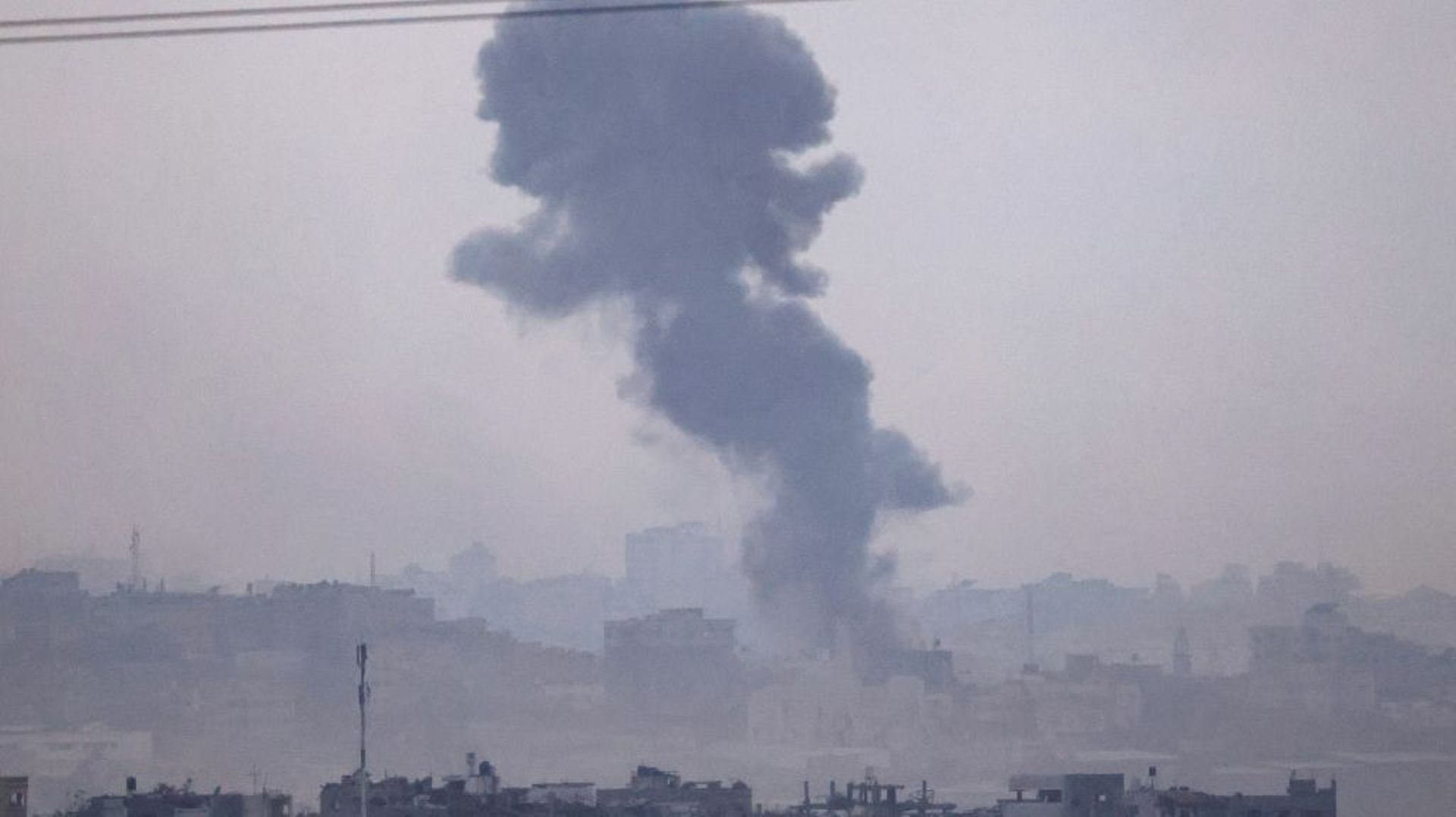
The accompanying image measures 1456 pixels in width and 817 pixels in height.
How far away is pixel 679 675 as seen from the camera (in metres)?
34.7

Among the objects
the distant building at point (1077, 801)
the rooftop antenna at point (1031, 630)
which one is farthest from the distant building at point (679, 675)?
the distant building at point (1077, 801)

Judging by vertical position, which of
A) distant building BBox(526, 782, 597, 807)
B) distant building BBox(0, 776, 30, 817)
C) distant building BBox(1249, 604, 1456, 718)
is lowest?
distant building BBox(526, 782, 597, 807)

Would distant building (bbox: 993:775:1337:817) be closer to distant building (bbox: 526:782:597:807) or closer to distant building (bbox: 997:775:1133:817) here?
distant building (bbox: 997:775:1133:817)

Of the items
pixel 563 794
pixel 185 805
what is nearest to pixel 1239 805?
pixel 563 794

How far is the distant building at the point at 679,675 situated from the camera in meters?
34.0

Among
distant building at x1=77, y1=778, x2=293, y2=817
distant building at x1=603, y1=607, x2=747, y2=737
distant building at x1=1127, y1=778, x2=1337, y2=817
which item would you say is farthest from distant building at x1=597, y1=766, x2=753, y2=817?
distant building at x1=603, y1=607, x2=747, y2=737

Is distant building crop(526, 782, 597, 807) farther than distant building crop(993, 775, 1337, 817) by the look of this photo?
Yes

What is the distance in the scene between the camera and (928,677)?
1254 inches

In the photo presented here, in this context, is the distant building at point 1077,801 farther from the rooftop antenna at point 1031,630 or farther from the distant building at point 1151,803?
the rooftop antenna at point 1031,630

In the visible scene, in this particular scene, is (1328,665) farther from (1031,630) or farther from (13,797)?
(13,797)

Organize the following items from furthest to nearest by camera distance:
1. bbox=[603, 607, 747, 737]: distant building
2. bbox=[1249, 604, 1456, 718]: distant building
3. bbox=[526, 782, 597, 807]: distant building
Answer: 1. bbox=[1249, 604, 1456, 718]: distant building
2. bbox=[603, 607, 747, 737]: distant building
3. bbox=[526, 782, 597, 807]: distant building

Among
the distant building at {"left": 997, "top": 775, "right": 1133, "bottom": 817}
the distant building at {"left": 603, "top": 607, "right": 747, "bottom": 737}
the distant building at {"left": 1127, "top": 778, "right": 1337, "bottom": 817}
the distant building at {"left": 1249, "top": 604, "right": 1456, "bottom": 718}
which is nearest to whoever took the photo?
the distant building at {"left": 1127, "top": 778, "right": 1337, "bottom": 817}

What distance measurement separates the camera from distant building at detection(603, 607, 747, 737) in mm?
34000

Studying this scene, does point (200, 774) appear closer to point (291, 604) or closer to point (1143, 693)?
point (291, 604)
